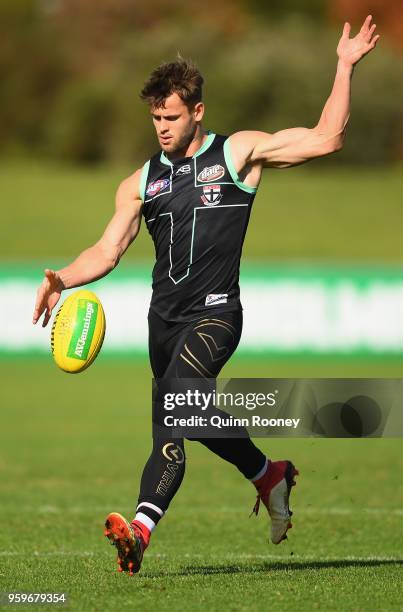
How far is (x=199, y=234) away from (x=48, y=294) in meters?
0.86

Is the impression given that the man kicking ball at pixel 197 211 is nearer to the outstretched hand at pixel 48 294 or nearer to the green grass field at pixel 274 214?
the outstretched hand at pixel 48 294

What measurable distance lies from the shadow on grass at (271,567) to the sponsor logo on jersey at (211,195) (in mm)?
1962

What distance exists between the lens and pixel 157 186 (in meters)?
6.67

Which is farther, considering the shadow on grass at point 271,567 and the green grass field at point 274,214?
the green grass field at point 274,214

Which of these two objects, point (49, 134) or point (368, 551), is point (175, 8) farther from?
point (368, 551)

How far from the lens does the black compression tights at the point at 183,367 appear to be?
627 cm

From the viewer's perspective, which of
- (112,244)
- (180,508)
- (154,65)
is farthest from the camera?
(154,65)

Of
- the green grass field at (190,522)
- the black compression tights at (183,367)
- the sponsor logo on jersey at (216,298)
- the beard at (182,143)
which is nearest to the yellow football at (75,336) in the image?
the black compression tights at (183,367)

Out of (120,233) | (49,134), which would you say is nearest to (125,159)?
(49,134)

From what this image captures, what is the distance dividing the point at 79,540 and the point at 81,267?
2.18 meters

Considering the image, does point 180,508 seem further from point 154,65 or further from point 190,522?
point 154,65

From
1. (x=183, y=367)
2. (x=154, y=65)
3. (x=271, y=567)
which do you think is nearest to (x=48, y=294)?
(x=183, y=367)

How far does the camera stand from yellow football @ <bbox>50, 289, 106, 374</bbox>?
6.48 meters

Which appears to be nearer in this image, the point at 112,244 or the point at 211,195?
the point at 211,195
